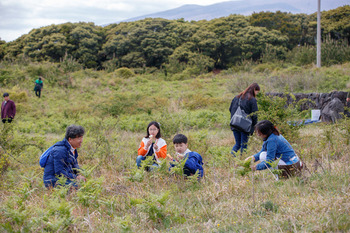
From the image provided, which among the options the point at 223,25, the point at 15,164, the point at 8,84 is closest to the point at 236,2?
the point at 223,25

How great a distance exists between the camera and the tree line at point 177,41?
33.3 metres

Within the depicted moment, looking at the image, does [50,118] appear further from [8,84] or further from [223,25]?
[223,25]

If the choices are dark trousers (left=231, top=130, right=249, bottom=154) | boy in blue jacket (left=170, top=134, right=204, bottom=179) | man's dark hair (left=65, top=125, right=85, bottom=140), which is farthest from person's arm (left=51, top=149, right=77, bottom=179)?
dark trousers (left=231, top=130, right=249, bottom=154)

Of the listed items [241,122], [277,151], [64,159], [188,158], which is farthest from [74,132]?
[241,122]

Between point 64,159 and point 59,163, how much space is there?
0.31 feet

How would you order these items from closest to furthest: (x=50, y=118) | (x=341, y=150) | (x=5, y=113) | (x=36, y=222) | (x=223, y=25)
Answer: (x=36, y=222) < (x=341, y=150) < (x=5, y=113) < (x=50, y=118) < (x=223, y=25)

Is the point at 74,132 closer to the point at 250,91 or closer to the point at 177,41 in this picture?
the point at 250,91

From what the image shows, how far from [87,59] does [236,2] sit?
17315 cm

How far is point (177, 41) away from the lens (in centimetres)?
3525

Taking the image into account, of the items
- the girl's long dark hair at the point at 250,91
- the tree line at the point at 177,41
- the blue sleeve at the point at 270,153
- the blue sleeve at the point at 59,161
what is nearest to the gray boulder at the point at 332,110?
the girl's long dark hair at the point at 250,91

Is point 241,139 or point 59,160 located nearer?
point 59,160

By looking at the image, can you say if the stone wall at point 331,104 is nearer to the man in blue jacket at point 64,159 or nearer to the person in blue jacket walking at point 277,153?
the person in blue jacket walking at point 277,153

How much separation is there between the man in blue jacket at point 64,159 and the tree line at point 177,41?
1051 inches

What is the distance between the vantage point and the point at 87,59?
35.0 m
